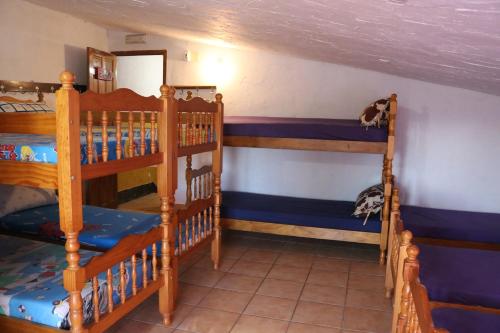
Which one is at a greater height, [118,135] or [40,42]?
[40,42]

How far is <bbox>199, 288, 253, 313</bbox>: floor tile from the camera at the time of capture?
2.97m

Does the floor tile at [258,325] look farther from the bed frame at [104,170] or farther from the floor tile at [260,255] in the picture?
the floor tile at [260,255]

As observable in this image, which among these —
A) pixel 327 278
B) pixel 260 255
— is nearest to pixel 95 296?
pixel 327 278

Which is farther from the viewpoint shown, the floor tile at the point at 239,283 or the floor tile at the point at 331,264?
the floor tile at the point at 331,264

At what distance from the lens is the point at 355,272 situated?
3.70m

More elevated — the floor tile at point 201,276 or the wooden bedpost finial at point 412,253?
the wooden bedpost finial at point 412,253

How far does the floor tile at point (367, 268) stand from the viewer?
3704 millimetres

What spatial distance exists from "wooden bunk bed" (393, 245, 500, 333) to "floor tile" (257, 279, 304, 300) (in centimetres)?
131

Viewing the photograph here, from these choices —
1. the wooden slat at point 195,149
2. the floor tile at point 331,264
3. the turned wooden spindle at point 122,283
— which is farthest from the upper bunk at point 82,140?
the floor tile at point 331,264

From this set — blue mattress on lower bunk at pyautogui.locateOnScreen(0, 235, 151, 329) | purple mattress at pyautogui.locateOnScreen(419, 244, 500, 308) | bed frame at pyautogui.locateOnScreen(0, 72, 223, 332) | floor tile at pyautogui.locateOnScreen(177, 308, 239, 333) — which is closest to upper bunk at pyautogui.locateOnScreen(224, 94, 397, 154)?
bed frame at pyautogui.locateOnScreen(0, 72, 223, 332)

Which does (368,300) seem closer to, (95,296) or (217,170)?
(217,170)

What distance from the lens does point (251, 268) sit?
12.2 feet

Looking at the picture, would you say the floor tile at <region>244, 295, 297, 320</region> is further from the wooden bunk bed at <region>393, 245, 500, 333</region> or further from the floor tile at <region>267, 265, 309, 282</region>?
the wooden bunk bed at <region>393, 245, 500, 333</region>

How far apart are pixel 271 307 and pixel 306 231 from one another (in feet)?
3.46
